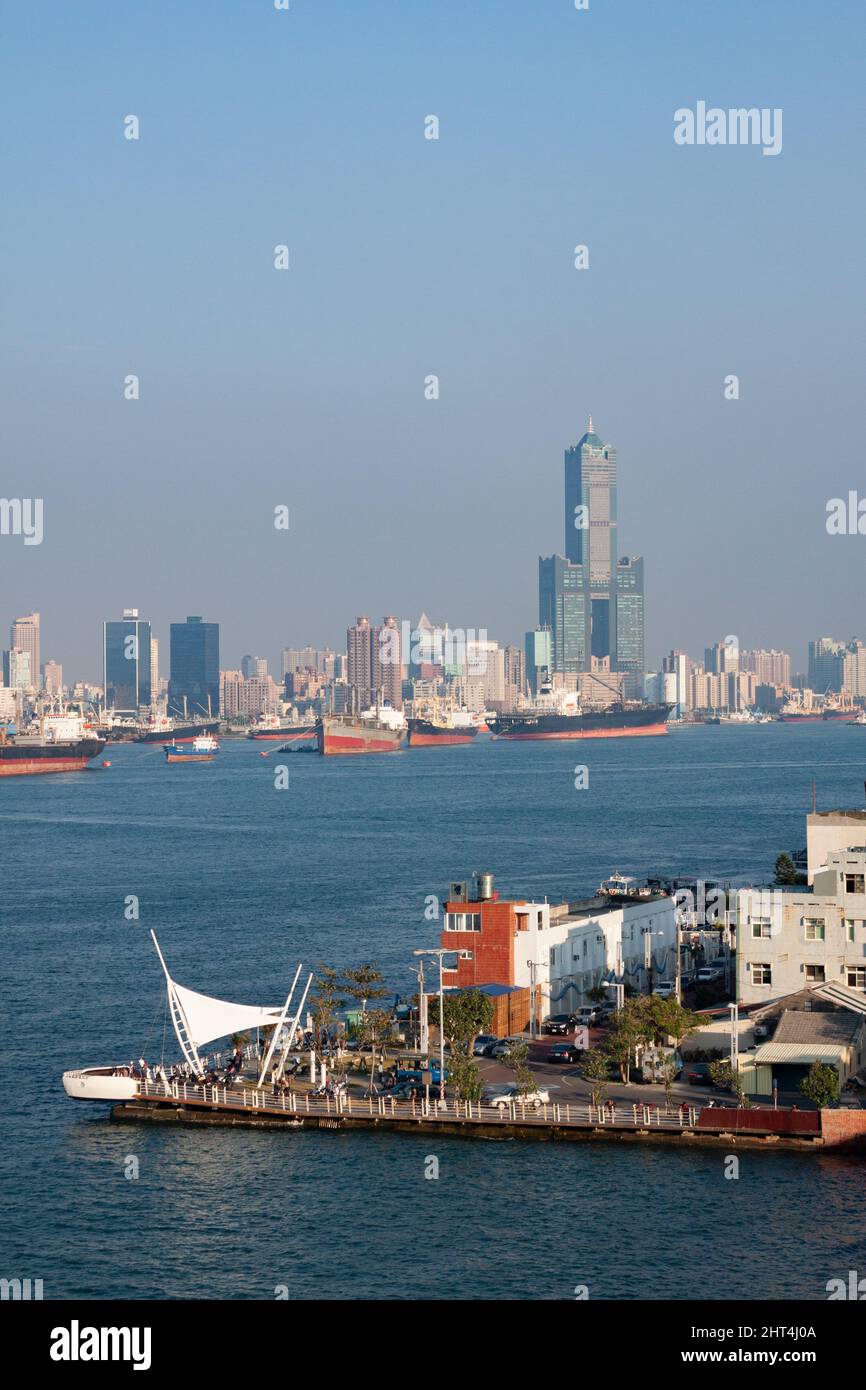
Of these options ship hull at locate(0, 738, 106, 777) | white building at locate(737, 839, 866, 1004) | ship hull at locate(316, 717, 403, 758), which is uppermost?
ship hull at locate(316, 717, 403, 758)

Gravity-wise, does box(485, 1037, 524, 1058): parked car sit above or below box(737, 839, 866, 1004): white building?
below

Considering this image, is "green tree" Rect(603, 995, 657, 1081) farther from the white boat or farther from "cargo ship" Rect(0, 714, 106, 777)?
"cargo ship" Rect(0, 714, 106, 777)

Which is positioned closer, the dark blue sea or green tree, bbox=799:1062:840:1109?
the dark blue sea

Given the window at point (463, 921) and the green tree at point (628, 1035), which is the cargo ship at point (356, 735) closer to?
the window at point (463, 921)

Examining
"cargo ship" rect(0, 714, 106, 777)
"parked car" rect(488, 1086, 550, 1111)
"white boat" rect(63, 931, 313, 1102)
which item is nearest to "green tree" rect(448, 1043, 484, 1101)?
"parked car" rect(488, 1086, 550, 1111)

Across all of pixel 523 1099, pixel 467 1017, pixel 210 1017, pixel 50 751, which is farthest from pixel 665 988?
pixel 50 751

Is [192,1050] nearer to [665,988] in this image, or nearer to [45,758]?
[665,988]
